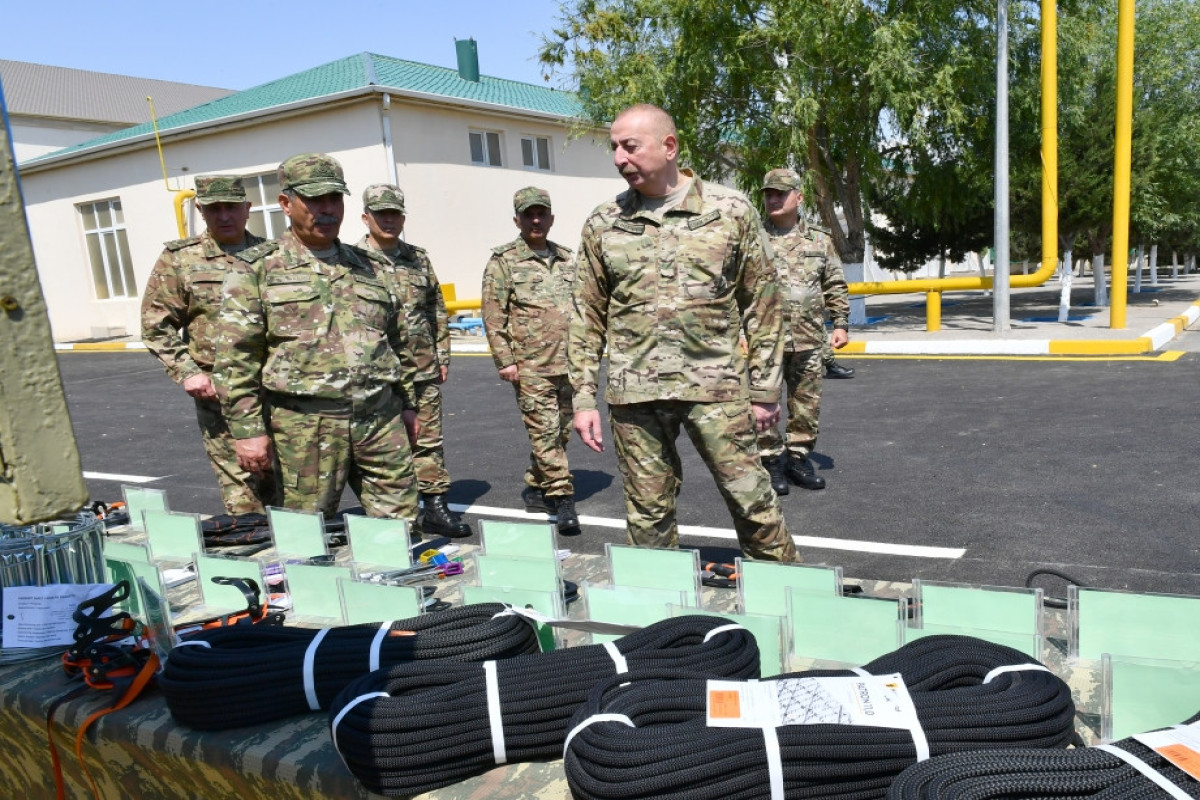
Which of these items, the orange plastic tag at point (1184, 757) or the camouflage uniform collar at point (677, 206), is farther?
the camouflage uniform collar at point (677, 206)

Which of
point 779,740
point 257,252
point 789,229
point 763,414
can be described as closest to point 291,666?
point 779,740

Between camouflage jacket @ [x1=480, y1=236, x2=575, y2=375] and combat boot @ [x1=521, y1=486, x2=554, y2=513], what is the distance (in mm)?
758

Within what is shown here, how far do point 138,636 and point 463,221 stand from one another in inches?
673

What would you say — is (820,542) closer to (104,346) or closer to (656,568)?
(656,568)

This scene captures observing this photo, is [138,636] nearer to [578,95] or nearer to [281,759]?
[281,759]

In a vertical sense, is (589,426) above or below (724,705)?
above

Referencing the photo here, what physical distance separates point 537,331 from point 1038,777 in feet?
13.1

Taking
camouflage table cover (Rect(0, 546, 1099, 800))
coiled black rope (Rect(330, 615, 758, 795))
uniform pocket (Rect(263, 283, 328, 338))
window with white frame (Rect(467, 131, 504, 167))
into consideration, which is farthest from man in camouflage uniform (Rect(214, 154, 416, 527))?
window with white frame (Rect(467, 131, 504, 167))

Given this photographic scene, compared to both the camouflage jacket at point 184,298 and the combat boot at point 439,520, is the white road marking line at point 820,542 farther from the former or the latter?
the camouflage jacket at point 184,298

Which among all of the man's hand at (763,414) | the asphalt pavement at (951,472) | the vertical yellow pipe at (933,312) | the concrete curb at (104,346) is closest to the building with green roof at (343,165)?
the concrete curb at (104,346)

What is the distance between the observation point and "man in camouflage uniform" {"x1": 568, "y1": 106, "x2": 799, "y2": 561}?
3078 millimetres

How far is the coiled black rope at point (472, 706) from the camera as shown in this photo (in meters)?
1.60

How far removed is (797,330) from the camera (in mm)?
5383

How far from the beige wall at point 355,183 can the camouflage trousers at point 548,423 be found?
43.5ft
